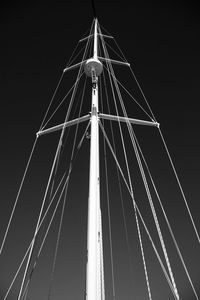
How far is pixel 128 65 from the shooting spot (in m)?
10.1

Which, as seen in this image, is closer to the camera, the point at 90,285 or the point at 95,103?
the point at 90,285

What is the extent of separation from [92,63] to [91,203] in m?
4.33

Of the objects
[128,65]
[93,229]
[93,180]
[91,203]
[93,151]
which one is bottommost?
[93,229]

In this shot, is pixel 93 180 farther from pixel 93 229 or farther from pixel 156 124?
pixel 156 124

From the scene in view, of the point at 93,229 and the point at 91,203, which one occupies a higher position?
the point at 91,203

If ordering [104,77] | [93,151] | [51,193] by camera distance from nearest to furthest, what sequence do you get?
[93,151]
[51,193]
[104,77]

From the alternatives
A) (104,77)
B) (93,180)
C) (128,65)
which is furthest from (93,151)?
(128,65)

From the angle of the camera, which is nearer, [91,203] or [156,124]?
[91,203]

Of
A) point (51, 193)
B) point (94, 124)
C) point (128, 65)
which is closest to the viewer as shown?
point (94, 124)

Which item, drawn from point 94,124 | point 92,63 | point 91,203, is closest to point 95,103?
point 94,124

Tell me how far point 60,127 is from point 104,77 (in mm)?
2696

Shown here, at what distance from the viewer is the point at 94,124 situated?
5.80 metres

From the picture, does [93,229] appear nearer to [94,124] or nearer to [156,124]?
[94,124]

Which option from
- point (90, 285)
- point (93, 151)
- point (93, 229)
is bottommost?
point (90, 285)
